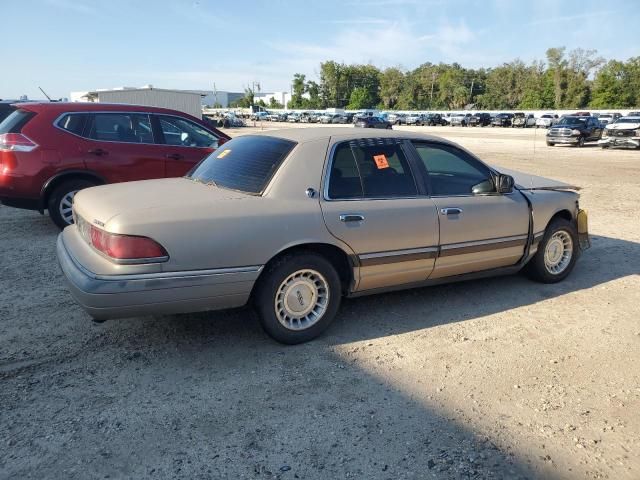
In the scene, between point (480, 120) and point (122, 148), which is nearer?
point (122, 148)

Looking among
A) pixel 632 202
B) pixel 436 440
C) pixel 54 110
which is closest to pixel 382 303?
pixel 436 440

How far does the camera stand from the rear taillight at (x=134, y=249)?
10.1ft

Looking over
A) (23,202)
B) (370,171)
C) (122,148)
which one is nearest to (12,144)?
(23,202)

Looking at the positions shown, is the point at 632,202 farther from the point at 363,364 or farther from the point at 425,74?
the point at 425,74

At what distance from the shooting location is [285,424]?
2.81 meters

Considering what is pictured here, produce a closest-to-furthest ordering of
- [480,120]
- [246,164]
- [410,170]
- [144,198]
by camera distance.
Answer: [144,198] → [246,164] → [410,170] → [480,120]

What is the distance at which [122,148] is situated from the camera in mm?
6820

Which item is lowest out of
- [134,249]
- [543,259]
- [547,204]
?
[543,259]

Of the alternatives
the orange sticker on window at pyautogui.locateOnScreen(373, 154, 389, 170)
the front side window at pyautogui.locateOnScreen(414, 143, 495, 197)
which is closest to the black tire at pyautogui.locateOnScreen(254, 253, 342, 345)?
the orange sticker on window at pyautogui.locateOnScreen(373, 154, 389, 170)

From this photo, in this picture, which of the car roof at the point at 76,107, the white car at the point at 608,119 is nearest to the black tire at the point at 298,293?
the car roof at the point at 76,107

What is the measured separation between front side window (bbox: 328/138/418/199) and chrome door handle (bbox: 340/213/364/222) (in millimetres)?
157

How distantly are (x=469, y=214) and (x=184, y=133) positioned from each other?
15.5 ft

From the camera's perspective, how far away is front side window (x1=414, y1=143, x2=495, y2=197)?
4.32 m

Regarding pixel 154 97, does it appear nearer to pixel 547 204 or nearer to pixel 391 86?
pixel 547 204
